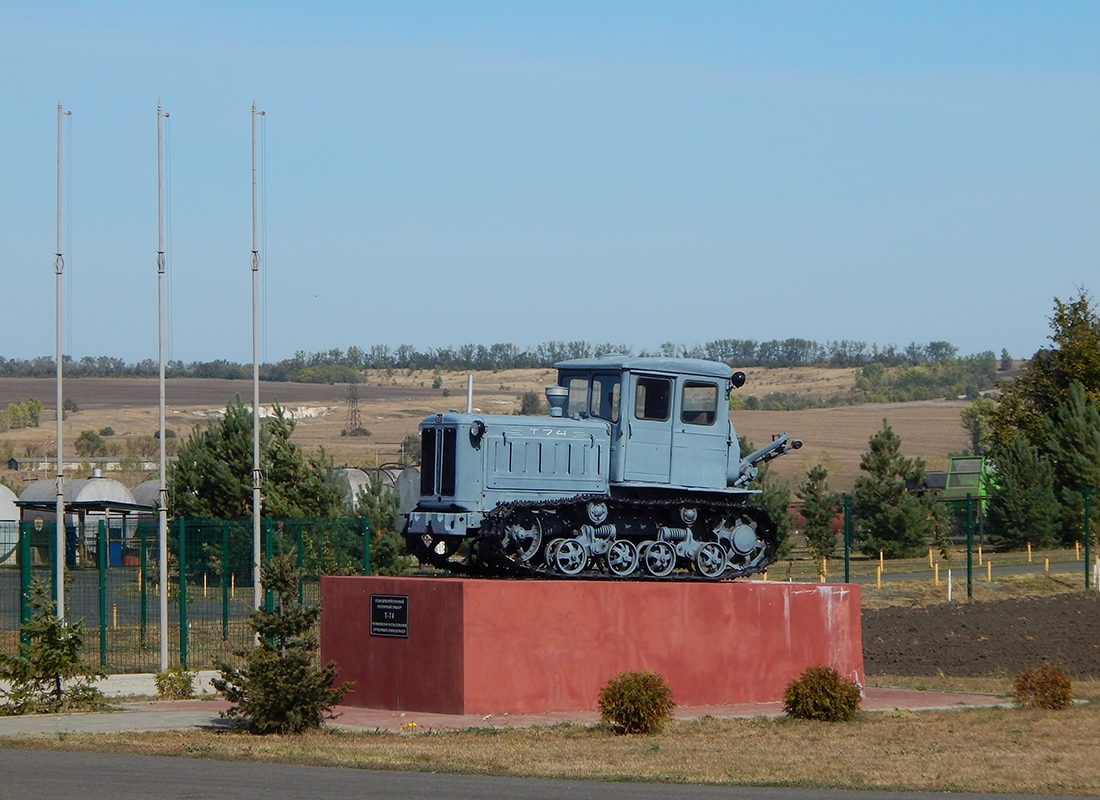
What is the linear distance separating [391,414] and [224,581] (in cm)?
9338

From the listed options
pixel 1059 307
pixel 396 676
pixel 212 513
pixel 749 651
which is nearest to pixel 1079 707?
pixel 749 651

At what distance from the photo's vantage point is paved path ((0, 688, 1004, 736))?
16.9 meters

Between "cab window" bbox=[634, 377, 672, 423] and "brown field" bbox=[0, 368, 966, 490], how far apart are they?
210ft

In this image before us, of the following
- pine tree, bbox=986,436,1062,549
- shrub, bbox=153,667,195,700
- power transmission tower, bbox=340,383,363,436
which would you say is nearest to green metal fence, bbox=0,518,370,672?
shrub, bbox=153,667,195,700

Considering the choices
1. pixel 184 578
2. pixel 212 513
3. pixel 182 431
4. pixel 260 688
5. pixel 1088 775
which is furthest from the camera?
pixel 182 431

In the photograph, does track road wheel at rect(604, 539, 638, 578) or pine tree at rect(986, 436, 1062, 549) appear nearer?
track road wheel at rect(604, 539, 638, 578)

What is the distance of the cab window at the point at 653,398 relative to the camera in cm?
1920

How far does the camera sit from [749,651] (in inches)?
787

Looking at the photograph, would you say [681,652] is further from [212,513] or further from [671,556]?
[212,513]

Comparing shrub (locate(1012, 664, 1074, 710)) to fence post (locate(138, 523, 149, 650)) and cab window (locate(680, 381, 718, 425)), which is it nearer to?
cab window (locate(680, 381, 718, 425))

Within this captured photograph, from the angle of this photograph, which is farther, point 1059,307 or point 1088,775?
point 1059,307

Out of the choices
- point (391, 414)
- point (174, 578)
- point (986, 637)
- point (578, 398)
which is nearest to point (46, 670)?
point (578, 398)

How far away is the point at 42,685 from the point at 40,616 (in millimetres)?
936

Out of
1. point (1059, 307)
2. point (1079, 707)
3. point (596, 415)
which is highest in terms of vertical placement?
point (1059, 307)
